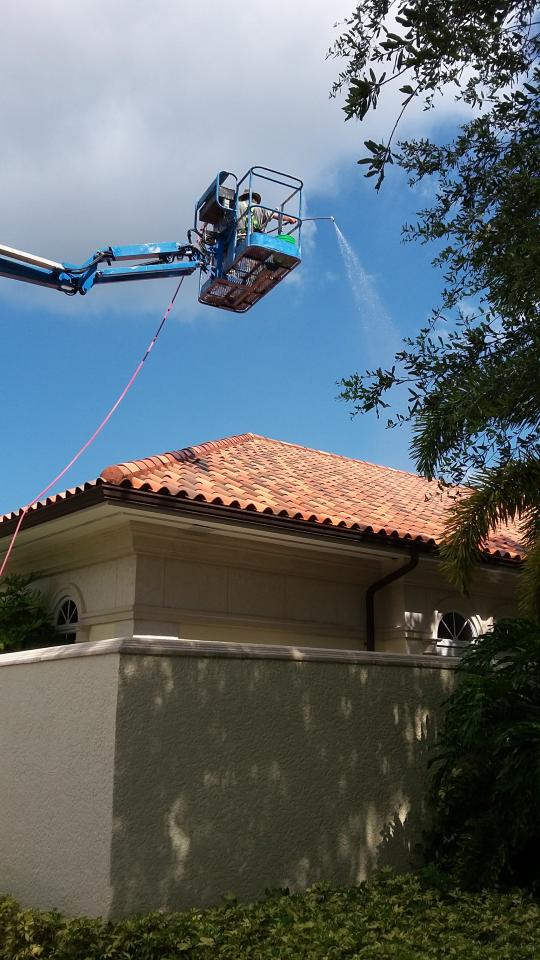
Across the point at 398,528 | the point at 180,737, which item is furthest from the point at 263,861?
the point at 398,528

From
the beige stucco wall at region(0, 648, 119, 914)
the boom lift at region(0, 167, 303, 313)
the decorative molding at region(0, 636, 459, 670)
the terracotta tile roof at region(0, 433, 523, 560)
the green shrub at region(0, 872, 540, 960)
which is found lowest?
the green shrub at region(0, 872, 540, 960)

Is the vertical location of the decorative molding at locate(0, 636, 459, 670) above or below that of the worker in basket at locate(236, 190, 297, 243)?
below

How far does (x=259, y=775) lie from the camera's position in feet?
21.1

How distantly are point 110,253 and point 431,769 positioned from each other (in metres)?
10.2

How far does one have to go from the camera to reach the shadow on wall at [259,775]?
583 cm

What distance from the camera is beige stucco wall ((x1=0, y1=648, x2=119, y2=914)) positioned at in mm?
5801

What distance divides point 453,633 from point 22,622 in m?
5.88

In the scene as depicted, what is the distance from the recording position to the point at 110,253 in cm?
1448

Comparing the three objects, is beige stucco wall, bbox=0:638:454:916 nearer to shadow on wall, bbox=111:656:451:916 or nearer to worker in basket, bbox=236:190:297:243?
shadow on wall, bbox=111:656:451:916

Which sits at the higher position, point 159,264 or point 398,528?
→ point 159,264

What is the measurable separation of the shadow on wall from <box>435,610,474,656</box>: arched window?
4254 millimetres

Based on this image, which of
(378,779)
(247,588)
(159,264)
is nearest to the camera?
(378,779)

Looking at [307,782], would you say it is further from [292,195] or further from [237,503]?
[292,195]

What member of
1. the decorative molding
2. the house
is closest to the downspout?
the house
